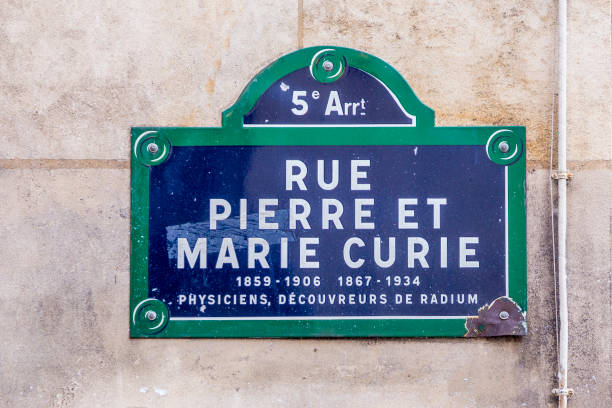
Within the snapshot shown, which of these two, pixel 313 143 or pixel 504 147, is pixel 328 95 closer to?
pixel 313 143

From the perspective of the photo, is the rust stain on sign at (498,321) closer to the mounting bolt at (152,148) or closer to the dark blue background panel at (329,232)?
the dark blue background panel at (329,232)

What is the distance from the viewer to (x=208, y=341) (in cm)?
244

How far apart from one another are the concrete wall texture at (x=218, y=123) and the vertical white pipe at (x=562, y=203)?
0.13 ft

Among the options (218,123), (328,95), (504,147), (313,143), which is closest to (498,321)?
(504,147)

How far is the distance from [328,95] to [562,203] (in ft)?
3.46

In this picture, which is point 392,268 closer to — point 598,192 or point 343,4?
point 598,192

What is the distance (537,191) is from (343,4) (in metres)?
1.12

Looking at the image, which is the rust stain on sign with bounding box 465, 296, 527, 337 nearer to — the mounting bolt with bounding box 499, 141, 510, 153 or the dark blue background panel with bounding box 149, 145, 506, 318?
the dark blue background panel with bounding box 149, 145, 506, 318

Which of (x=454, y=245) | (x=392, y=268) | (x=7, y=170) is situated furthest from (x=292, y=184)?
(x=7, y=170)

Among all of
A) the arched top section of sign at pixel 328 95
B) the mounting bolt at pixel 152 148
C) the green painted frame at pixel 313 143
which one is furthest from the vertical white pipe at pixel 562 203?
the mounting bolt at pixel 152 148

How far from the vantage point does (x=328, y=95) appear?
2.46 m

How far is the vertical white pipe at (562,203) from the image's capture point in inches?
96.1

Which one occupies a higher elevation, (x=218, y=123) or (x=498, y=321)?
(x=218, y=123)

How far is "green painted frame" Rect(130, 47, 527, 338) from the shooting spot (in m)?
2.42
